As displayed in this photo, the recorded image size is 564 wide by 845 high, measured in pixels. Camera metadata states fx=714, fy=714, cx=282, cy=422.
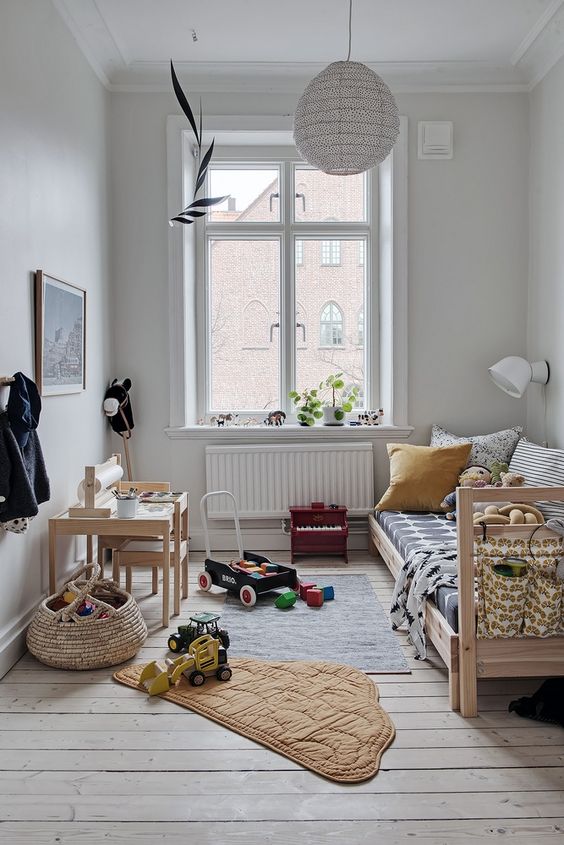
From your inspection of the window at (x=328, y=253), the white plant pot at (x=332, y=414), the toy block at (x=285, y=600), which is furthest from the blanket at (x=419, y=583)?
the window at (x=328, y=253)

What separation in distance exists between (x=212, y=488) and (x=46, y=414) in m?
1.45

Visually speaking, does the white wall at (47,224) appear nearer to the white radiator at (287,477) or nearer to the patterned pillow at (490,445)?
the white radiator at (287,477)

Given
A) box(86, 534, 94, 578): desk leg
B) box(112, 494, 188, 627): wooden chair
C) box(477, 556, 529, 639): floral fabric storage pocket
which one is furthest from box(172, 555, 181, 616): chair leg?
box(477, 556, 529, 639): floral fabric storage pocket

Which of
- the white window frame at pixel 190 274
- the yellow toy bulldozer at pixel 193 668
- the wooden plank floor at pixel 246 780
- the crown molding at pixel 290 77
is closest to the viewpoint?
the wooden plank floor at pixel 246 780

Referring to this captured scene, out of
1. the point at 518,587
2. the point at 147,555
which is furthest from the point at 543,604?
the point at 147,555

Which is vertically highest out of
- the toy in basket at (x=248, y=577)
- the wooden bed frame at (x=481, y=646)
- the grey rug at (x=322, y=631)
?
the wooden bed frame at (x=481, y=646)

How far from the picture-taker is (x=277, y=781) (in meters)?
2.02

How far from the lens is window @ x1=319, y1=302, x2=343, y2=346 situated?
4.75 meters

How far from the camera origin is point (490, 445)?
414 centimetres

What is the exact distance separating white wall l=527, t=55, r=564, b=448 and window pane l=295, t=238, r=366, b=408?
3.59 ft

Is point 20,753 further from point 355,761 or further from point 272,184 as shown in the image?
point 272,184

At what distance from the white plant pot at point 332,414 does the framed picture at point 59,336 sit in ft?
5.11

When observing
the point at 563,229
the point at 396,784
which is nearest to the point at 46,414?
the point at 396,784

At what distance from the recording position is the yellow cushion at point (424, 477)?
4.02 metres
